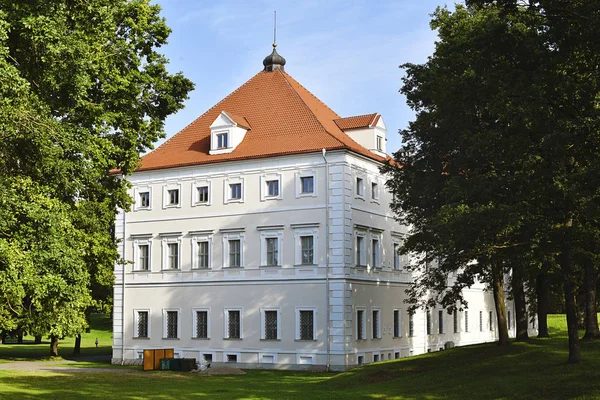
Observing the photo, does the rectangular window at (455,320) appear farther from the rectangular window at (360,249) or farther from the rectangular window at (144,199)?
the rectangular window at (144,199)

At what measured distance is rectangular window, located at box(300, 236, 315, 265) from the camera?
4266cm

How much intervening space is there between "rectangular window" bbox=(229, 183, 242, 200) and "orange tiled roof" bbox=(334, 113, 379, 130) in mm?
7088

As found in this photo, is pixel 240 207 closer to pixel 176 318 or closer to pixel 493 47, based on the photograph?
pixel 176 318

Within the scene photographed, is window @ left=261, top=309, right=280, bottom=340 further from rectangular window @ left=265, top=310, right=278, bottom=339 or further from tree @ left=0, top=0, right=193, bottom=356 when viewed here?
tree @ left=0, top=0, right=193, bottom=356

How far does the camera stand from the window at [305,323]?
4194 cm

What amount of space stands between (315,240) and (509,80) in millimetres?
21219

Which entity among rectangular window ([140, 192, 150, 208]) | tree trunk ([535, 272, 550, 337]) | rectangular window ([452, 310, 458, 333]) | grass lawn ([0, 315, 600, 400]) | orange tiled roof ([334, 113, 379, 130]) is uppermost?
orange tiled roof ([334, 113, 379, 130])

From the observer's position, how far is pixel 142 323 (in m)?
47.9

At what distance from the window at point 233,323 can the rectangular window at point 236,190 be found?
6.50 m

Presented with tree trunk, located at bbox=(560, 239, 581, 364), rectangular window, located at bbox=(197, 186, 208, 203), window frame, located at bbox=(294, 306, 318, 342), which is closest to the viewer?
tree trunk, located at bbox=(560, 239, 581, 364)

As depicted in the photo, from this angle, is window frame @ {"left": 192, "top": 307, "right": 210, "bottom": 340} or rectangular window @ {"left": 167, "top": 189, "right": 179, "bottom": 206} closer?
window frame @ {"left": 192, "top": 307, "right": 210, "bottom": 340}

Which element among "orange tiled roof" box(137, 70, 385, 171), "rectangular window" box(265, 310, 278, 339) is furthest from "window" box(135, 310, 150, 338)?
"orange tiled roof" box(137, 70, 385, 171)

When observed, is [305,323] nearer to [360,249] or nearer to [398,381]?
[360,249]

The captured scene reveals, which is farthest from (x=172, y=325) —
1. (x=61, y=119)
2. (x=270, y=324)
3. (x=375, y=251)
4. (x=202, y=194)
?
(x=61, y=119)
